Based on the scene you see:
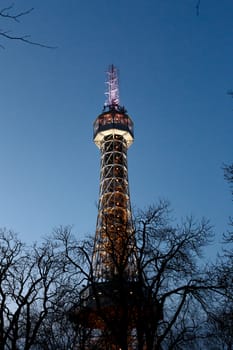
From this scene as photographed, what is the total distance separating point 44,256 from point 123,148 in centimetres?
5010

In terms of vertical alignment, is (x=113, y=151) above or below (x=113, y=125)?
below

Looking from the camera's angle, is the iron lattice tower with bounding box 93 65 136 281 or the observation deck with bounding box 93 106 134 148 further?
the observation deck with bounding box 93 106 134 148

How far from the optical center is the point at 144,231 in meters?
14.7

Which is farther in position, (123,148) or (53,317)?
(123,148)

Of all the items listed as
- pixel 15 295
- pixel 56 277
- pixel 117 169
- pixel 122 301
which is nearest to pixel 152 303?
pixel 122 301

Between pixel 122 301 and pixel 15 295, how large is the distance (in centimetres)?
561

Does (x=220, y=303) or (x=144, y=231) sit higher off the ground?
(x=144, y=231)

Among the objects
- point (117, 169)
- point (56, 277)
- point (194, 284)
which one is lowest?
point (194, 284)

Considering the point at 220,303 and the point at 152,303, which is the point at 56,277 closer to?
the point at 152,303

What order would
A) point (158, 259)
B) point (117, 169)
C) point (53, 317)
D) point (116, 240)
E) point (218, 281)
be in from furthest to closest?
1. point (117, 169)
2. point (53, 317)
3. point (116, 240)
4. point (158, 259)
5. point (218, 281)

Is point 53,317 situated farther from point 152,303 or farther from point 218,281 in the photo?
point 218,281

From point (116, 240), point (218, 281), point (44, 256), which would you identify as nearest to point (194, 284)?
point (218, 281)

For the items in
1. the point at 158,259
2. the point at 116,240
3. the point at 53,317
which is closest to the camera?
the point at 158,259

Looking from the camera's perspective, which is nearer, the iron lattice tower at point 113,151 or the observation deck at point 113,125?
the iron lattice tower at point 113,151
